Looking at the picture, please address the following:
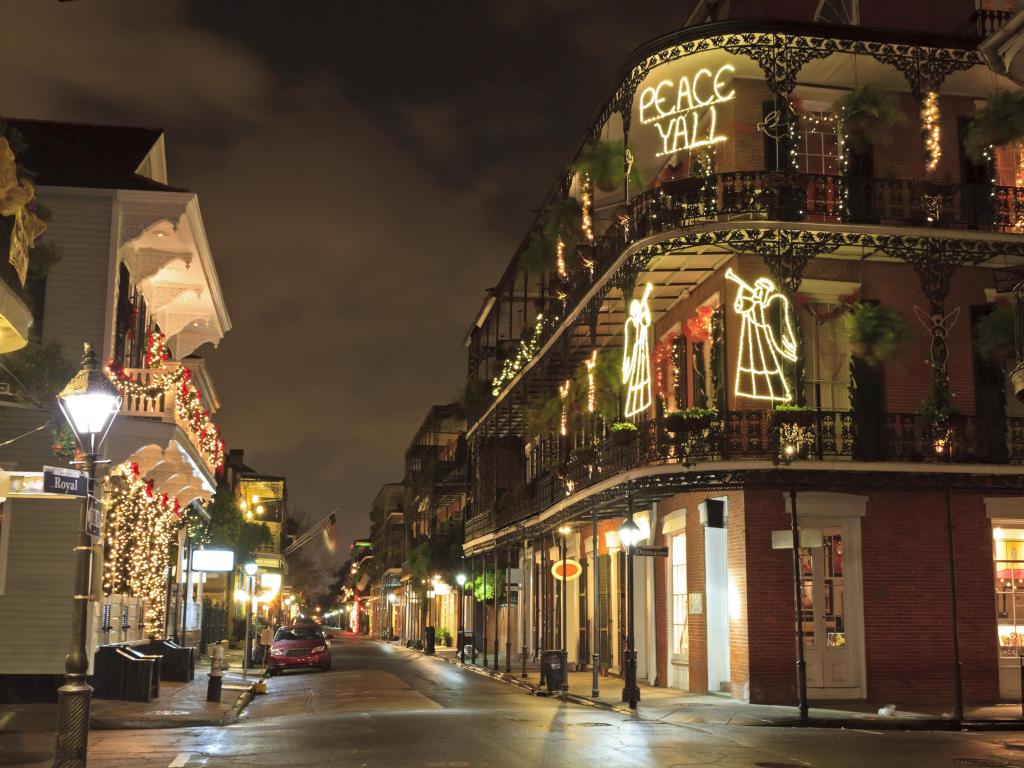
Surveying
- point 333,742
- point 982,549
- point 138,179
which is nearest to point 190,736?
point 333,742

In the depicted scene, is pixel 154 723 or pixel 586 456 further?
pixel 586 456

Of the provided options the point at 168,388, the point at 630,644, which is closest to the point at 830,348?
the point at 630,644

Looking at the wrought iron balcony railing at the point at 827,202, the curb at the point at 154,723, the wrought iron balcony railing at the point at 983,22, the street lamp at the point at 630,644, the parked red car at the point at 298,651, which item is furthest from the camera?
the parked red car at the point at 298,651

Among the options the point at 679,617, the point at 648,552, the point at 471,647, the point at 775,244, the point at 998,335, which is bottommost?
the point at 471,647

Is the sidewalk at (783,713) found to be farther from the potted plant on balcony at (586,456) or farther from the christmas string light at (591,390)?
the christmas string light at (591,390)

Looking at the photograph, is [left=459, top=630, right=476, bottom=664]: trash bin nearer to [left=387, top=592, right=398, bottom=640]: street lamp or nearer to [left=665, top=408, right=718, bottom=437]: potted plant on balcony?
[left=665, top=408, right=718, bottom=437]: potted plant on balcony

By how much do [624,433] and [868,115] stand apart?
697 cm

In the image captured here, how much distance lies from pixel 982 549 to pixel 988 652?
5.77 ft

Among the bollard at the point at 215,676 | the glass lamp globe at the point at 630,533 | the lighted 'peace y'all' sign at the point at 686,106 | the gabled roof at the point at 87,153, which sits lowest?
the bollard at the point at 215,676

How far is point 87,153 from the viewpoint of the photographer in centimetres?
2052

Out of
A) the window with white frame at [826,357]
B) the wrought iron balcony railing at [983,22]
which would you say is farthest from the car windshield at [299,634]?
the wrought iron balcony railing at [983,22]

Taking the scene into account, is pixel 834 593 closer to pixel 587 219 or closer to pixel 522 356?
pixel 587 219

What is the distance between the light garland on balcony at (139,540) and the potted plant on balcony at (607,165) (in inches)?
409

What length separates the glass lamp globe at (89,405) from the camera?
10.5 m
